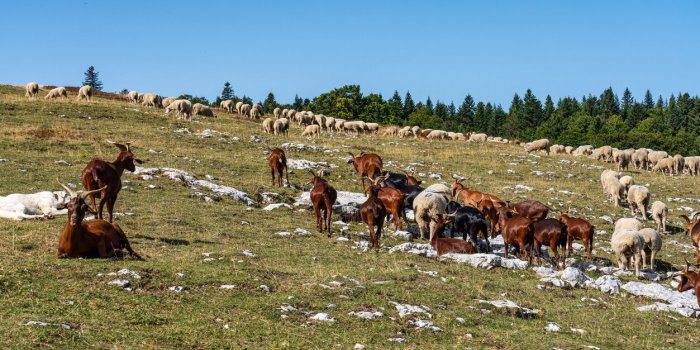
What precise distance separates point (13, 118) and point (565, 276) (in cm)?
3761

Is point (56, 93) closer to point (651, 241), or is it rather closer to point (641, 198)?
point (641, 198)

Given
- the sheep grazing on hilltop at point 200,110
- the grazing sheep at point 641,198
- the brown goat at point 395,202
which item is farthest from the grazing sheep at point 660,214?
the sheep grazing on hilltop at point 200,110

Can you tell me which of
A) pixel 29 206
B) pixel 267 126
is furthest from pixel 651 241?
pixel 267 126

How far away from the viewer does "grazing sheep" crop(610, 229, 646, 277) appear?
19078 millimetres

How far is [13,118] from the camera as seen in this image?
1638 inches

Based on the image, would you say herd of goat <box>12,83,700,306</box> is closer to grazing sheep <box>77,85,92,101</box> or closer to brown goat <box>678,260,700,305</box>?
brown goat <box>678,260,700,305</box>

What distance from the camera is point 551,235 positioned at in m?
18.9

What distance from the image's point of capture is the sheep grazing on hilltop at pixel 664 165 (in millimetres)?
50688

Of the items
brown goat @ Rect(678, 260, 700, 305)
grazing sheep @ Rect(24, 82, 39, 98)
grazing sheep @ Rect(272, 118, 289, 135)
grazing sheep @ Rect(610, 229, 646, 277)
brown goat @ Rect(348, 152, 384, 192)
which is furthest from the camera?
grazing sheep @ Rect(24, 82, 39, 98)

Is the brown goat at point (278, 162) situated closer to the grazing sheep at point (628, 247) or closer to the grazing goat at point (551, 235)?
the grazing goat at point (551, 235)

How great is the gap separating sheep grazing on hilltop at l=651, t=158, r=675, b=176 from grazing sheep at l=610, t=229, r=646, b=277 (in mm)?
34549

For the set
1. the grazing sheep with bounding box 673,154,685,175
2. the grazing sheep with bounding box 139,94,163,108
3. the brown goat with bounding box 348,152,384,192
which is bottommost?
the grazing sheep with bounding box 673,154,685,175

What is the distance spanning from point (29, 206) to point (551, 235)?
49.0 feet

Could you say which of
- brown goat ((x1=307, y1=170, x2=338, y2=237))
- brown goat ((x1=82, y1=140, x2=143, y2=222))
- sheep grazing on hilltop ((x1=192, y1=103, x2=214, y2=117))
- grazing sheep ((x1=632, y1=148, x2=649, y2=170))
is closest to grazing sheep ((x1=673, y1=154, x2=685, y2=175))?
grazing sheep ((x1=632, y1=148, x2=649, y2=170))
